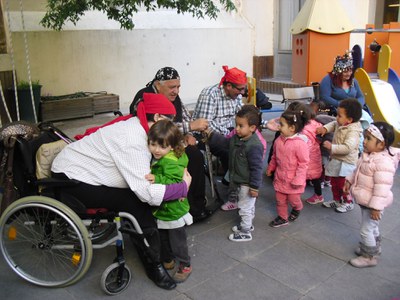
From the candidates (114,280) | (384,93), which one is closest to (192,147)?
(114,280)

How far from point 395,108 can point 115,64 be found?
4773 millimetres

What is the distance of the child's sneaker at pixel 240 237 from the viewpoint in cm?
358

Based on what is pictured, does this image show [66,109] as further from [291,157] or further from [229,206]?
[291,157]

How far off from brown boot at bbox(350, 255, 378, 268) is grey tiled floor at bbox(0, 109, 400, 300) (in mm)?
34

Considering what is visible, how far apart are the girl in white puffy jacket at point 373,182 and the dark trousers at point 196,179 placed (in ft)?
4.06

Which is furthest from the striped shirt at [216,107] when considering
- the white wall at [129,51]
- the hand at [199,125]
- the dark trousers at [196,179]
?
the white wall at [129,51]

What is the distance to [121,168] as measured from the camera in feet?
9.09

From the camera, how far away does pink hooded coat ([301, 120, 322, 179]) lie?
163 inches

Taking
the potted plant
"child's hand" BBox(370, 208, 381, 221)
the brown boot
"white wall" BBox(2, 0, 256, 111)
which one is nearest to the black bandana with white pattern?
"child's hand" BBox(370, 208, 381, 221)

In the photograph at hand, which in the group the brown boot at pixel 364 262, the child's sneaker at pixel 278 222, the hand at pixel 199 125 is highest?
the hand at pixel 199 125

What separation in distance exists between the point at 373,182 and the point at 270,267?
0.95 m

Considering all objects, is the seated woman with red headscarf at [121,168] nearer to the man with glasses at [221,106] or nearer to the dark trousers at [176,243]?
the dark trousers at [176,243]

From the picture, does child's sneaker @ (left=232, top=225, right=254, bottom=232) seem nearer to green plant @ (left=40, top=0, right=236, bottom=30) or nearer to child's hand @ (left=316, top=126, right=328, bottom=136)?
child's hand @ (left=316, top=126, right=328, bottom=136)

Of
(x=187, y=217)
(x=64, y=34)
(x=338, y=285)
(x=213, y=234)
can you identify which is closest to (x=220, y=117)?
(x=213, y=234)
